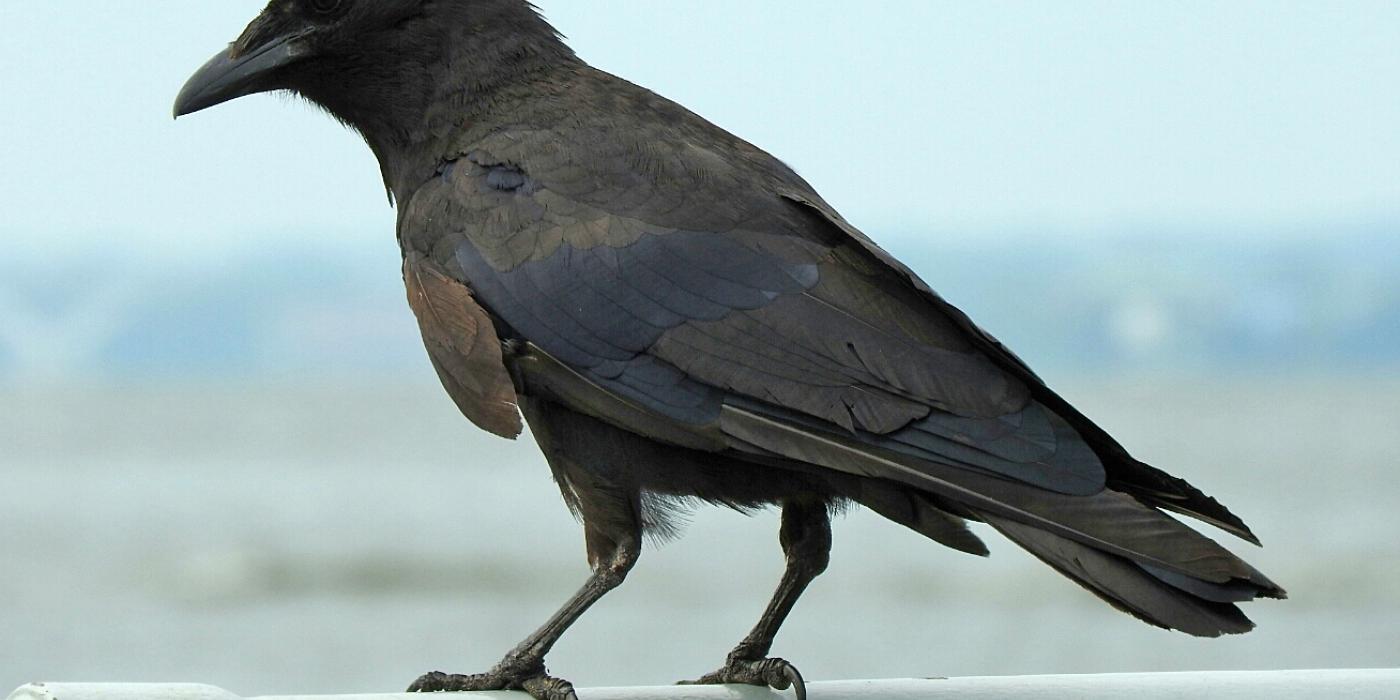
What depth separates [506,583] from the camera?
20094 mm

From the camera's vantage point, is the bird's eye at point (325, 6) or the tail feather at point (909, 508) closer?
the tail feather at point (909, 508)

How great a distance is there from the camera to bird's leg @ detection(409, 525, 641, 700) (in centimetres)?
407

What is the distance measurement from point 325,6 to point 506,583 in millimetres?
15600

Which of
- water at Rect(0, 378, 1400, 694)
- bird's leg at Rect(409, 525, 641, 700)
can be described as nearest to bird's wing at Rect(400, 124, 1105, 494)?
bird's leg at Rect(409, 525, 641, 700)

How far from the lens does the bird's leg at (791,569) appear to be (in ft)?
14.9

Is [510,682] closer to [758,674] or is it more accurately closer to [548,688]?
[548,688]

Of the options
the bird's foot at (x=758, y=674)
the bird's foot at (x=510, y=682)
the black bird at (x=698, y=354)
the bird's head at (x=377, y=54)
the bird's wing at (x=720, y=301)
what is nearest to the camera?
the black bird at (x=698, y=354)

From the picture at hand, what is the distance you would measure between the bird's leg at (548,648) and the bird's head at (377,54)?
52.2 inches

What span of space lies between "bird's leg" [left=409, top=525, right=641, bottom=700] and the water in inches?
25.8

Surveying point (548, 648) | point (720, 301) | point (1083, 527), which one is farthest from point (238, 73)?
point (1083, 527)

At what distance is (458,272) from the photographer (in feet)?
14.2

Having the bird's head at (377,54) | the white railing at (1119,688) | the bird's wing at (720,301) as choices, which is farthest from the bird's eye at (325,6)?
the white railing at (1119,688)

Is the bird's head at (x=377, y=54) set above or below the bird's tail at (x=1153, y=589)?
above

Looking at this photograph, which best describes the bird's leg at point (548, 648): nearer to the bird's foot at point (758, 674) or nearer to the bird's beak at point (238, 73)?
the bird's foot at point (758, 674)
